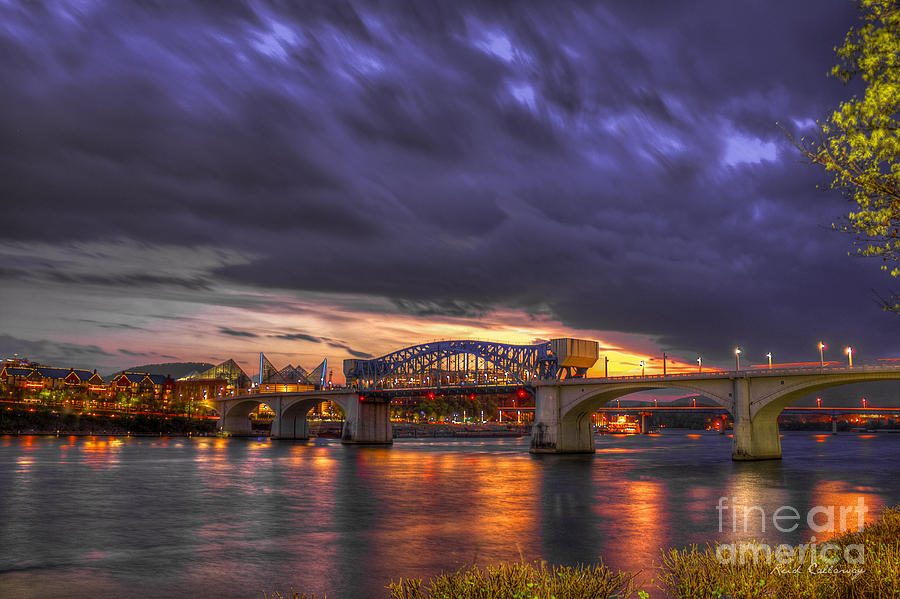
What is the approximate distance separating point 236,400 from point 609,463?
5115 inches

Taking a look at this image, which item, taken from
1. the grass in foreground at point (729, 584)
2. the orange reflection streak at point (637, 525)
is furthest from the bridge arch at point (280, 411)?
the grass in foreground at point (729, 584)

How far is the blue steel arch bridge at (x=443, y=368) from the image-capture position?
436 feet

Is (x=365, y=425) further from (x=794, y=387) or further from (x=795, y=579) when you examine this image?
(x=795, y=579)

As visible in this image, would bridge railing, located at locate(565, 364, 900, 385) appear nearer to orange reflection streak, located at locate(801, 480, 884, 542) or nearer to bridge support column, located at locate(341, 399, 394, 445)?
orange reflection streak, located at locate(801, 480, 884, 542)

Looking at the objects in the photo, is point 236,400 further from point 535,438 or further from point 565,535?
point 565,535

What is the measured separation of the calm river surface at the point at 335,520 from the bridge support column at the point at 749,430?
34.1ft

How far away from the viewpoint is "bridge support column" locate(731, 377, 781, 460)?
79.9 metres

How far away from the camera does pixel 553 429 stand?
330ft

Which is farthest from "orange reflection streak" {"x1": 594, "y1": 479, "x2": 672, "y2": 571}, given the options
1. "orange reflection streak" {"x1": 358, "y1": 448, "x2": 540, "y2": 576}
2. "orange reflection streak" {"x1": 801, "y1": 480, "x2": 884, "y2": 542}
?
"orange reflection streak" {"x1": 801, "y1": 480, "x2": 884, "y2": 542}

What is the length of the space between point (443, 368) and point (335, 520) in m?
121

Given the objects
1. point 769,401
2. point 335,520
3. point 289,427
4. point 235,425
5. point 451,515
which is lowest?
point 235,425

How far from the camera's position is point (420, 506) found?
135 ft

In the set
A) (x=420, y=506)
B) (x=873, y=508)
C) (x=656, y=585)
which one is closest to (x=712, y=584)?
(x=656, y=585)

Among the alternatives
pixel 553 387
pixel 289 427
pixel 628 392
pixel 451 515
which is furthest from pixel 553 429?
pixel 289 427
